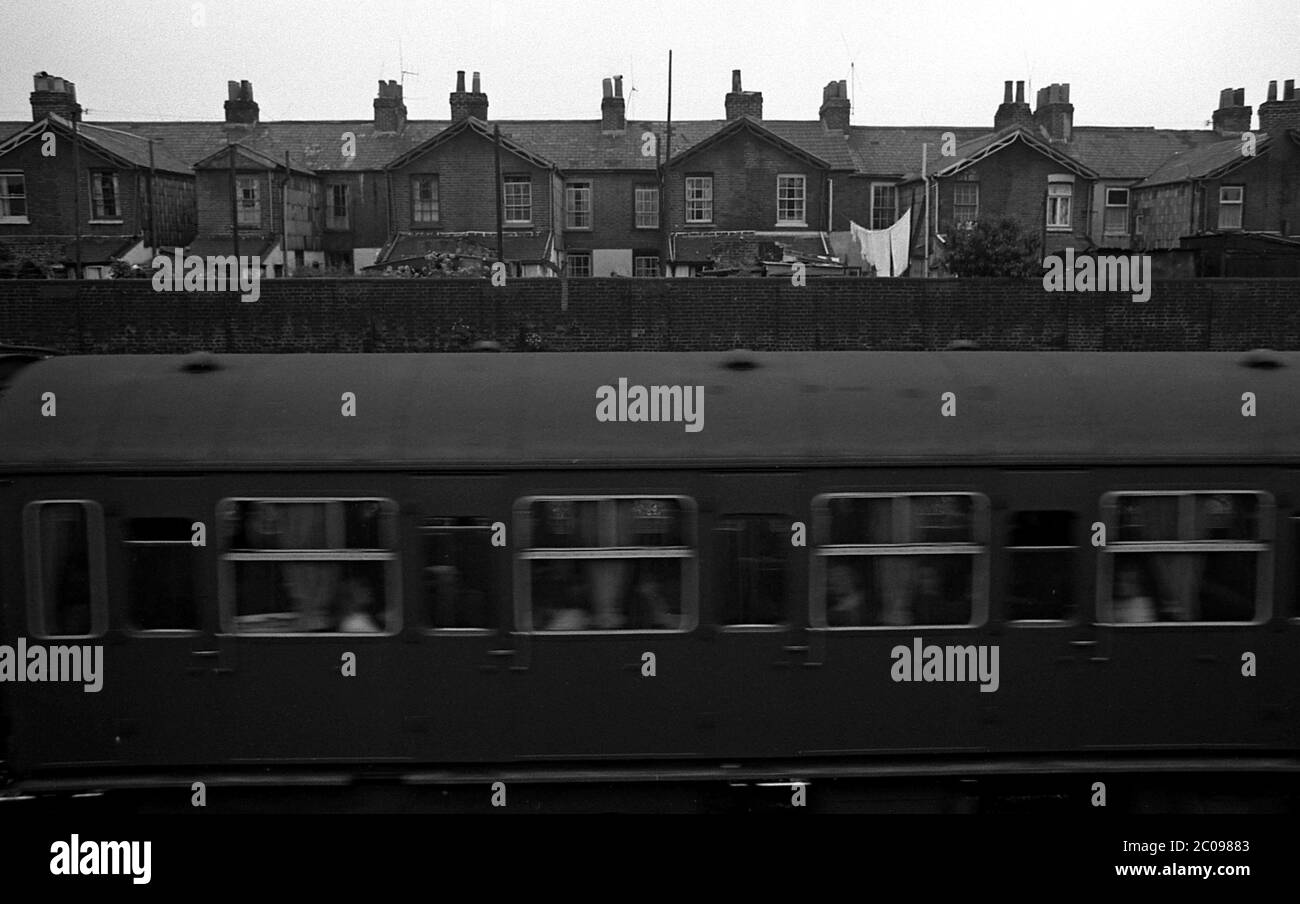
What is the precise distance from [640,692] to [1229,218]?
42348 mm

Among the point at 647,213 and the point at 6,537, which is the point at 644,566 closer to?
the point at 6,537

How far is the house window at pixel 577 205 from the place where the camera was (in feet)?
141

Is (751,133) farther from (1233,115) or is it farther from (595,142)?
(1233,115)

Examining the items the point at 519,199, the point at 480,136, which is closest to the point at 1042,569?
the point at 519,199

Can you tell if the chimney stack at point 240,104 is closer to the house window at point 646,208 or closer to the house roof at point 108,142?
the house roof at point 108,142

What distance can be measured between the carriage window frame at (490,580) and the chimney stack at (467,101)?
38958 mm

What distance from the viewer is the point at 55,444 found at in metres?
7.16

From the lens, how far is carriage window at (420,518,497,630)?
7168mm

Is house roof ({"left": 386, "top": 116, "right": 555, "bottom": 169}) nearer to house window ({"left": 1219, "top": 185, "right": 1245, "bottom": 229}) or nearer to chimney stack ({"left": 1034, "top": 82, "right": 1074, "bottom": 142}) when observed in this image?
chimney stack ({"left": 1034, "top": 82, "right": 1074, "bottom": 142})

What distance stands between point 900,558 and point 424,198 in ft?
123

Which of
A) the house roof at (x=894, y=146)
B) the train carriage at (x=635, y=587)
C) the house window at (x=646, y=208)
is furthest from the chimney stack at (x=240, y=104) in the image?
the train carriage at (x=635, y=587)

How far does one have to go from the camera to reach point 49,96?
141 ft
